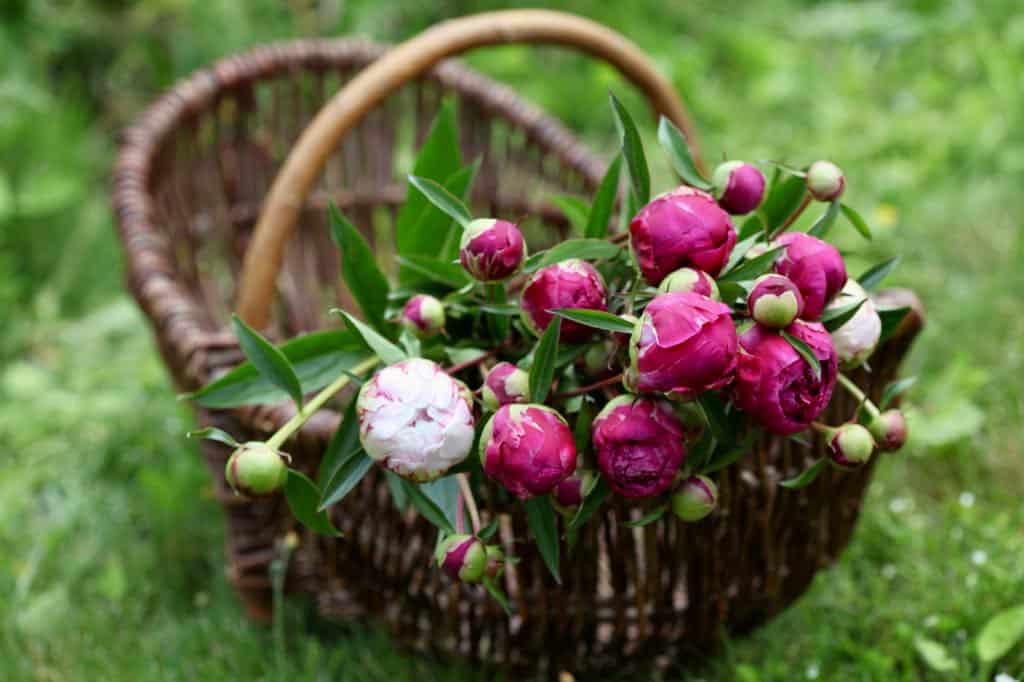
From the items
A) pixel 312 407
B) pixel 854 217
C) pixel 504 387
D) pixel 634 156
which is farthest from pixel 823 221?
pixel 312 407

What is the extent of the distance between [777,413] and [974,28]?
6.39ft

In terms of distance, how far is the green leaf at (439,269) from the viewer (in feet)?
2.53

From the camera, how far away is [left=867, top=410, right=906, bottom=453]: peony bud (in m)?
0.70

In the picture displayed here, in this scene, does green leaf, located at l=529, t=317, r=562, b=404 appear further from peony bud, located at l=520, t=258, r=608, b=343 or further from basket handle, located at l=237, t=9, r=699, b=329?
basket handle, located at l=237, t=9, r=699, b=329

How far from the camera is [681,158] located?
2.40 feet

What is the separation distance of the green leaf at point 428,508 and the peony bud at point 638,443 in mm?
116

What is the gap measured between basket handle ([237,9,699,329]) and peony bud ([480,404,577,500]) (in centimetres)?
39

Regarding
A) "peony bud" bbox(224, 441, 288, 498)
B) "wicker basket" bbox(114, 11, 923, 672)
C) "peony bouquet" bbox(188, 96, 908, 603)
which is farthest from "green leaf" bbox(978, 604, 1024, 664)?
"peony bud" bbox(224, 441, 288, 498)

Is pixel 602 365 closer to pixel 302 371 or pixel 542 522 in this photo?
pixel 542 522

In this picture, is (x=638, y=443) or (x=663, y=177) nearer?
(x=638, y=443)

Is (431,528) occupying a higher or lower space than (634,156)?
lower

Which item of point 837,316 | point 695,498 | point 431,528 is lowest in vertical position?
point 431,528

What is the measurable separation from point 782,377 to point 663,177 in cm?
143

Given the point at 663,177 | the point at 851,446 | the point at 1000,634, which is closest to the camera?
the point at 851,446
